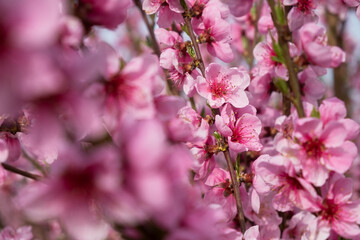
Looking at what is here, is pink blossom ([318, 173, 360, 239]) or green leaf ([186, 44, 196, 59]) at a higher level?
→ green leaf ([186, 44, 196, 59])

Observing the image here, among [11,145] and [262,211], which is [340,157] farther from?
[11,145]

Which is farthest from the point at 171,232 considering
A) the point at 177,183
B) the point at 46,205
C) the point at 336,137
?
the point at 336,137

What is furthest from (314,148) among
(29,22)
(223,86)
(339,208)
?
(29,22)

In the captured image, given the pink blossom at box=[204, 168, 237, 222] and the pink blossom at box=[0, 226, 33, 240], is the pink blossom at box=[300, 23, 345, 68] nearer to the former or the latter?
the pink blossom at box=[204, 168, 237, 222]

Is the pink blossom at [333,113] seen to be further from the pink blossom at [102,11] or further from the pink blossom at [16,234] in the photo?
the pink blossom at [16,234]

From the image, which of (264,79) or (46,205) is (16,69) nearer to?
(46,205)

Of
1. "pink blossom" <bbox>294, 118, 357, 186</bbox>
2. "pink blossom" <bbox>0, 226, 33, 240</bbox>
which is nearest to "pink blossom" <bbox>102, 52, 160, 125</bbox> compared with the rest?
"pink blossom" <bbox>294, 118, 357, 186</bbox>

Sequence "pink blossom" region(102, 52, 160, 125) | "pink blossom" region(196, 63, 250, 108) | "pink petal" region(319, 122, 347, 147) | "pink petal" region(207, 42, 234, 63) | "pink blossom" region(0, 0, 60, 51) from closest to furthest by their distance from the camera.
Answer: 1. "pink blossom" region(0, 0, 60, 51)
2. "pink blossom" region(102, 52, 160, 125)
3. "pink petal" region(319, 122, 347, 147)
4. "pink blossom" region(196, 63, 250, 108)
5. "pink petal" region(207, 42, 234, 63)
